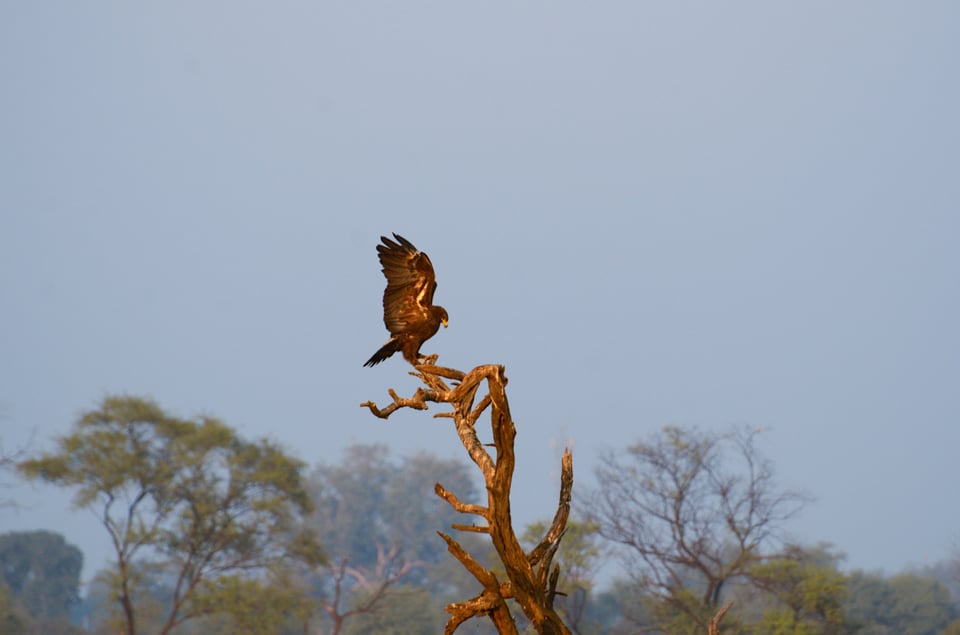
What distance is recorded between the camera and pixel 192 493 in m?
34.5

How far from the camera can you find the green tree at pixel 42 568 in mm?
63125

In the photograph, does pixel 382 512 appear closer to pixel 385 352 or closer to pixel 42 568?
pixel 42 568

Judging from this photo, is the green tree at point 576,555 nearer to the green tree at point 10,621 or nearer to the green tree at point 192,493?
the green tree at point 192,493

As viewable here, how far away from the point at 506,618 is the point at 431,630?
3645cm

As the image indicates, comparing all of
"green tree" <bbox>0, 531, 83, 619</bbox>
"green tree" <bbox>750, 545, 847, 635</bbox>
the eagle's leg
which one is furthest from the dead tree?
"green tree" <bbox>0, 531, 83, 619</bbox>

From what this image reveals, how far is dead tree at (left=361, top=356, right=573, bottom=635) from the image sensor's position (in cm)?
589

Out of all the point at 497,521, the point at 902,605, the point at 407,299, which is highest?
the point at 902,605

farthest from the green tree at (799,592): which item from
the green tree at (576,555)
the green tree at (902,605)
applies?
the green tree at (902,605)

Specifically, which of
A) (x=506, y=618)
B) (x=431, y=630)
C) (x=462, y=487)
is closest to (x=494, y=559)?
(x=431, y=630)

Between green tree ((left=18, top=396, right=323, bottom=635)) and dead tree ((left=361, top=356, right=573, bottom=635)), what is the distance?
27.3 m

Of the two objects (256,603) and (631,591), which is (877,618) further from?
(256,603)

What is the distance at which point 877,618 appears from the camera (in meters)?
46.3

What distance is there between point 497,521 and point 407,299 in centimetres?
132

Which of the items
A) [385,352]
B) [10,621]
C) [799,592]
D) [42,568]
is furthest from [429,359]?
[42,568]
